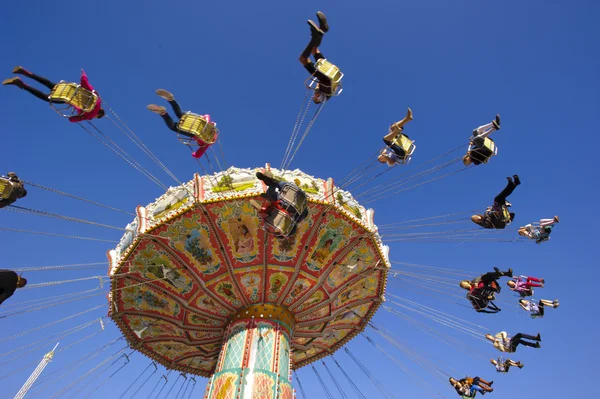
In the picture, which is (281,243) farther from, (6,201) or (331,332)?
(6,201)

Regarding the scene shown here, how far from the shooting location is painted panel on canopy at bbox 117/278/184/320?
1135 centimetres

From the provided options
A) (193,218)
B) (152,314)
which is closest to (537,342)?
(193,218)

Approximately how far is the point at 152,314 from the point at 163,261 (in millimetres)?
2128

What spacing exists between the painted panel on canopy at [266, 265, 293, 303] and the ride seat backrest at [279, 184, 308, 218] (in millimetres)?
2783

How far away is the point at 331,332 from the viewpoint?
1365 centimetres

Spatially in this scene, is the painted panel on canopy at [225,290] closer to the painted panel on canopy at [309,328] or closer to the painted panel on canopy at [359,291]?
the painted panel on canopy at [309,328]

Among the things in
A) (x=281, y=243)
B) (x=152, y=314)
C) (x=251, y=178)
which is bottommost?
(x=152, y=314)

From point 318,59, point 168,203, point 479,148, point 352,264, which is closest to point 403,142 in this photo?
point 479,148

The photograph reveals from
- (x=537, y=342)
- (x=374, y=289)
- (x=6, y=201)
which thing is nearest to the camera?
(x=6, y=201)

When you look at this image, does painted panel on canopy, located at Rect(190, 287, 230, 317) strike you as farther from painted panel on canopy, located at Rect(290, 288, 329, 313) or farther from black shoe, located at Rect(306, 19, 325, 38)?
black shoe, located at Rect(306, 19, 325, 38)

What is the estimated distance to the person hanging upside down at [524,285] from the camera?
11.1 meters

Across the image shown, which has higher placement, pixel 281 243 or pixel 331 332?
pixel 281 243

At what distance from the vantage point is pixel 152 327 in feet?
40.8

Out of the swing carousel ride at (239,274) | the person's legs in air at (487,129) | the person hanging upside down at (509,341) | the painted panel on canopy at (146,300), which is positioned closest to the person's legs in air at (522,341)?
the person hanging upside down at (509,341)
